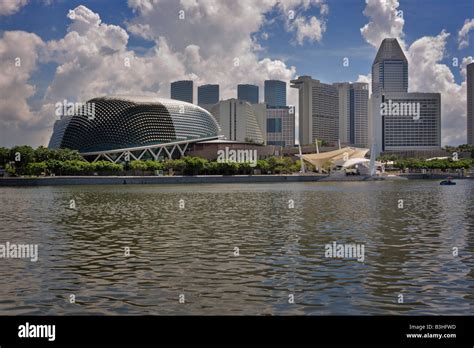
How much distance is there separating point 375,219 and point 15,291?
787 inches

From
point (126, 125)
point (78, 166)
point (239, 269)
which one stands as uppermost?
point (126, 125)

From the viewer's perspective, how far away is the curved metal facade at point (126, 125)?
13975 cm

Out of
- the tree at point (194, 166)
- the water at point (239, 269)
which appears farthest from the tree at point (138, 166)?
the water at point (239, 269)

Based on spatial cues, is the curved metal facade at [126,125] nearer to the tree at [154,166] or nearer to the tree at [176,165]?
the tree at [154,166]

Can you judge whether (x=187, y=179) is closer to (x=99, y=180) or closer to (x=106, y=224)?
(x=99, y=180)

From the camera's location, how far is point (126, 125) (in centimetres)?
14175

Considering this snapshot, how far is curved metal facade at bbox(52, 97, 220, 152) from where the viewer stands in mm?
139750

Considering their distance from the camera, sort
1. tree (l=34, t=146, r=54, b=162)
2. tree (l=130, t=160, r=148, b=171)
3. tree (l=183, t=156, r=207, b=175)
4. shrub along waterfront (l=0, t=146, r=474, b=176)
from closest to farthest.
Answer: shrub along waterfront (l=0, t=146, r=474, b=176)
tree (l=34, t=146, r=54, b=162)
tree (l=183, t=156, r=207, b=175)
tree (l=130, t=160, r=148, b=171)

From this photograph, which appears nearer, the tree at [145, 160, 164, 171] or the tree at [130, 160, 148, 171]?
the tree at [130, 160, 148, 171]

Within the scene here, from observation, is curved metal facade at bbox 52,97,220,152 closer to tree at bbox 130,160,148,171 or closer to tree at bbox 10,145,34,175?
tree at bbox 130,160,148,171

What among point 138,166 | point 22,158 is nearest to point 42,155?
point 22,158

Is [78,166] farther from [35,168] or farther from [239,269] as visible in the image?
[239,269]

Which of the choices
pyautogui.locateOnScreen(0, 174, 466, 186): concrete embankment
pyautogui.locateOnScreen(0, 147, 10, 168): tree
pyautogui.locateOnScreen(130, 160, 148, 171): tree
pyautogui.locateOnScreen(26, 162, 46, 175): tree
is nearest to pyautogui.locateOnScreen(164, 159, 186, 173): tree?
pyautogui.locateOnScreen(130, 160, 148, 171): tree

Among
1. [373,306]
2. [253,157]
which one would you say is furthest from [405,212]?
[253,157]
